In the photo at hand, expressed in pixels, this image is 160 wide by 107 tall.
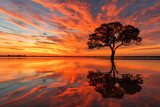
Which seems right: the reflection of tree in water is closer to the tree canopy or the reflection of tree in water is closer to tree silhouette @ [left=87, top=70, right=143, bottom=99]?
tree silhouette @ [left=87, top=70, right=143, bottom=99]

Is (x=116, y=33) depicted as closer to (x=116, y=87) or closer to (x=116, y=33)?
(x=116, y=33)

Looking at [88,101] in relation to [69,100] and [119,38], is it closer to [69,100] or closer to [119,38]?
[69,100]

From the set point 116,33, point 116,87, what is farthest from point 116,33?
point 116,87

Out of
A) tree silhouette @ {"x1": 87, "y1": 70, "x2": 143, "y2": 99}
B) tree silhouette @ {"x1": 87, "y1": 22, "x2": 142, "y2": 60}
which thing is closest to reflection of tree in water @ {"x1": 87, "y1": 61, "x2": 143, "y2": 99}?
tree silhouette @ {"x1": 87, "y1": 70, "x2": 143, "y2": 99}

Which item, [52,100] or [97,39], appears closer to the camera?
[52,100]

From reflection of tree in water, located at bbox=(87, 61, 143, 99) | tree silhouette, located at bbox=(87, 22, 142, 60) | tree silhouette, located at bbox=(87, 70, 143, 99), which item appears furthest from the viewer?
tree silhouette, located at bbox=(87, 22, 142, 60)

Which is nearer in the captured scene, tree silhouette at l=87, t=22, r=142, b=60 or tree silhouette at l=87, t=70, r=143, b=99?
tree silhouette at l=87, t=70, r=143, b=99

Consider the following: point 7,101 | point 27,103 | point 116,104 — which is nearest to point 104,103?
point 116,104

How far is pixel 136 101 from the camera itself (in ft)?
29.0

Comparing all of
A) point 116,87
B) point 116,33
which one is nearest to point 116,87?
point 116,87

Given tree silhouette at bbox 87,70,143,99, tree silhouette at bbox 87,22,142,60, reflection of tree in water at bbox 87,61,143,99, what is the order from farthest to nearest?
tree silhouette at bbox 87,22,142,60 → reflection of tree in water at bbox 87,61,143,99 → tree silhouette at bbox 87,70,143,99

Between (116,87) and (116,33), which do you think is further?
(116,33)

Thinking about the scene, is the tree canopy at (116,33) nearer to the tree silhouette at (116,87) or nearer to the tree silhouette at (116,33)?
the tree silhouette at (116,33)

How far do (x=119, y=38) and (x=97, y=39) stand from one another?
23.5 feet
